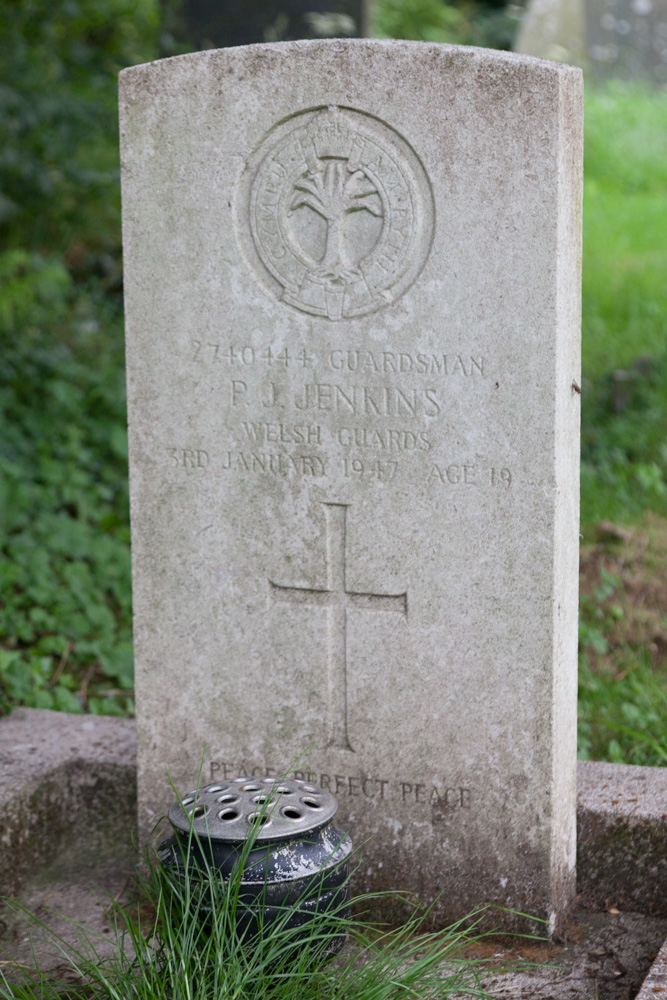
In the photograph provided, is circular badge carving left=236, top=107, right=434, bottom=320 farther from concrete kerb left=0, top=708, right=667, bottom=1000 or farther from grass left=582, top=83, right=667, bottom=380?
grass left=582, top=83, right=667, bottom=380

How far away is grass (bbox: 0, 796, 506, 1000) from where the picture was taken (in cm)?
198

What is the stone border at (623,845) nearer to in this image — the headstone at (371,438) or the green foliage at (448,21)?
the headstone at (371,438)

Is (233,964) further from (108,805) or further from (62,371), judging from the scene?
(62,371)

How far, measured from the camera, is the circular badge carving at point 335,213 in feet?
7.57

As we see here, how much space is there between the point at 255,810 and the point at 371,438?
2.57 ft

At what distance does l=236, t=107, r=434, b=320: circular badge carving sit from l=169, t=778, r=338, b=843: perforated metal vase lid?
0.97 metres

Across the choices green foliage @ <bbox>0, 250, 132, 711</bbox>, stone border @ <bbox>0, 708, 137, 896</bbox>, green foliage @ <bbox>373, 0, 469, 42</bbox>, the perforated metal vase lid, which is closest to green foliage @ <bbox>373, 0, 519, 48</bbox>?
green foliage @ <bbox>373, 0, 469, 42</bbox>

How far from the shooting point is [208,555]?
2572 mm

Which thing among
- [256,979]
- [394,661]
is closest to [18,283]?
[394,661]

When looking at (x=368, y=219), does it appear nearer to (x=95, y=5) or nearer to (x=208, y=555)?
(x=208, y=555)

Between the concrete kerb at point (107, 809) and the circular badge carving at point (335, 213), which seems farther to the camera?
the concrete kerb at point (107, 809)

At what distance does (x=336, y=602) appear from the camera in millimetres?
2508

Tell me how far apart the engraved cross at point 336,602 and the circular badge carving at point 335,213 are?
0.47 meters

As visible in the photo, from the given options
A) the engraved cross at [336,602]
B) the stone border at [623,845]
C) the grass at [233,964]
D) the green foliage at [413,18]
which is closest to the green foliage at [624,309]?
the green foliage at [413,18]
